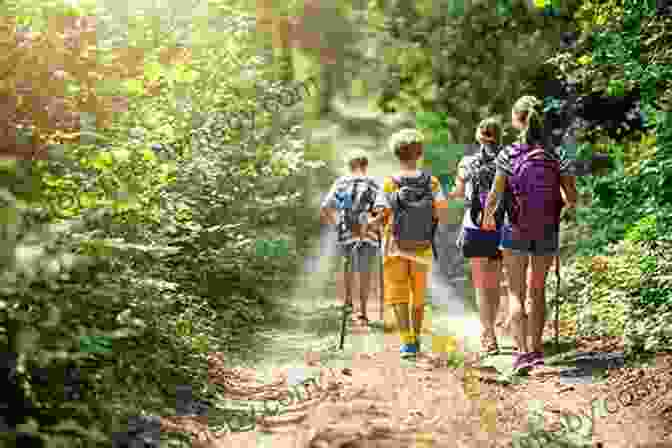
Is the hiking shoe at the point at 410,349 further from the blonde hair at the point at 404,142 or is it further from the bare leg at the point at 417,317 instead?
the blonde hair at the point at 404,142

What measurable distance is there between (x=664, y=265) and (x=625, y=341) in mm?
909

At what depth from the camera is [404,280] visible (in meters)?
10.1

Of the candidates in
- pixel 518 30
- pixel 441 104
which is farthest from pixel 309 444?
pixel 441 104

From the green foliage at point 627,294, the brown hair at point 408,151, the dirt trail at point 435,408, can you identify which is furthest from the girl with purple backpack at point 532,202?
the green foliage at point 627,294

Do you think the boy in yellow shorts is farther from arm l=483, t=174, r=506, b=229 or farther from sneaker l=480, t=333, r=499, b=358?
sneaker l=480, t=333, r=499, b=358

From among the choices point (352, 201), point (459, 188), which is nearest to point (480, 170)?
point (459, 188)

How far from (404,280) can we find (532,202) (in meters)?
1.57

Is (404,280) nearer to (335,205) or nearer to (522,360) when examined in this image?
(522,360)

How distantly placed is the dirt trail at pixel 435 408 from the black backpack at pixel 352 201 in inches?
120

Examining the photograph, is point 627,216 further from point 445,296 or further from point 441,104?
point 441,104

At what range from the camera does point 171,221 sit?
934cm

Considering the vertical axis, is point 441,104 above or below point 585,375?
above

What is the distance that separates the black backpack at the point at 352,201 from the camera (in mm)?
12492

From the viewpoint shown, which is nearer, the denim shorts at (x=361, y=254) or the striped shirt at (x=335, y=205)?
the striped shirt at (x=335, y=205)
